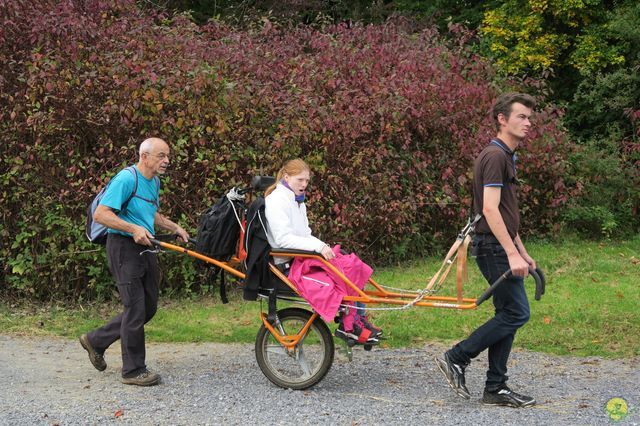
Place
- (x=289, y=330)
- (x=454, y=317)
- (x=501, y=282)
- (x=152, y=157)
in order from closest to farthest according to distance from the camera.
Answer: (x=501, y=282)
(x=289, y=330)
(x=152, y=157)
(x=454, y=317)

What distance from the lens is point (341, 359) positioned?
24.8 feet

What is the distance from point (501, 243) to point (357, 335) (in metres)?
1.25

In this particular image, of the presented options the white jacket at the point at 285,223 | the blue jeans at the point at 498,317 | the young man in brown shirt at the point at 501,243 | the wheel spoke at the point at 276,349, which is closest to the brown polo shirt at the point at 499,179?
the young man in brown shirt at the point at 501,243

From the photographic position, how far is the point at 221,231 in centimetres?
662

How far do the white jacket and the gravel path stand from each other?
107cm

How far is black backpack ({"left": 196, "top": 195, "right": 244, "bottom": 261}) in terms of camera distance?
21.7 ft

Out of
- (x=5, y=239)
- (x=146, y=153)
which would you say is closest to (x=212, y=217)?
(x=146, y=153)

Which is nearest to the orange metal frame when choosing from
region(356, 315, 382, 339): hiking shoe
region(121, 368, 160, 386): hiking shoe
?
region(356, 315, 382, 339): hiking shoe

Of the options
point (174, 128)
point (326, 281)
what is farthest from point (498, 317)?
point (174, 128)

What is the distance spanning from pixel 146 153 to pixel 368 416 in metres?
2.58

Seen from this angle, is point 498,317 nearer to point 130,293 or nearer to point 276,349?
point 276,349

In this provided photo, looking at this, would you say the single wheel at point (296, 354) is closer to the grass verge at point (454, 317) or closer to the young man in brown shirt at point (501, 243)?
the young man in brown shirt at point (501, 243)

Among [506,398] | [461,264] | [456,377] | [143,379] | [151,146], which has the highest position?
[151,146]

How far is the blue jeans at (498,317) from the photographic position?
5.96 m
